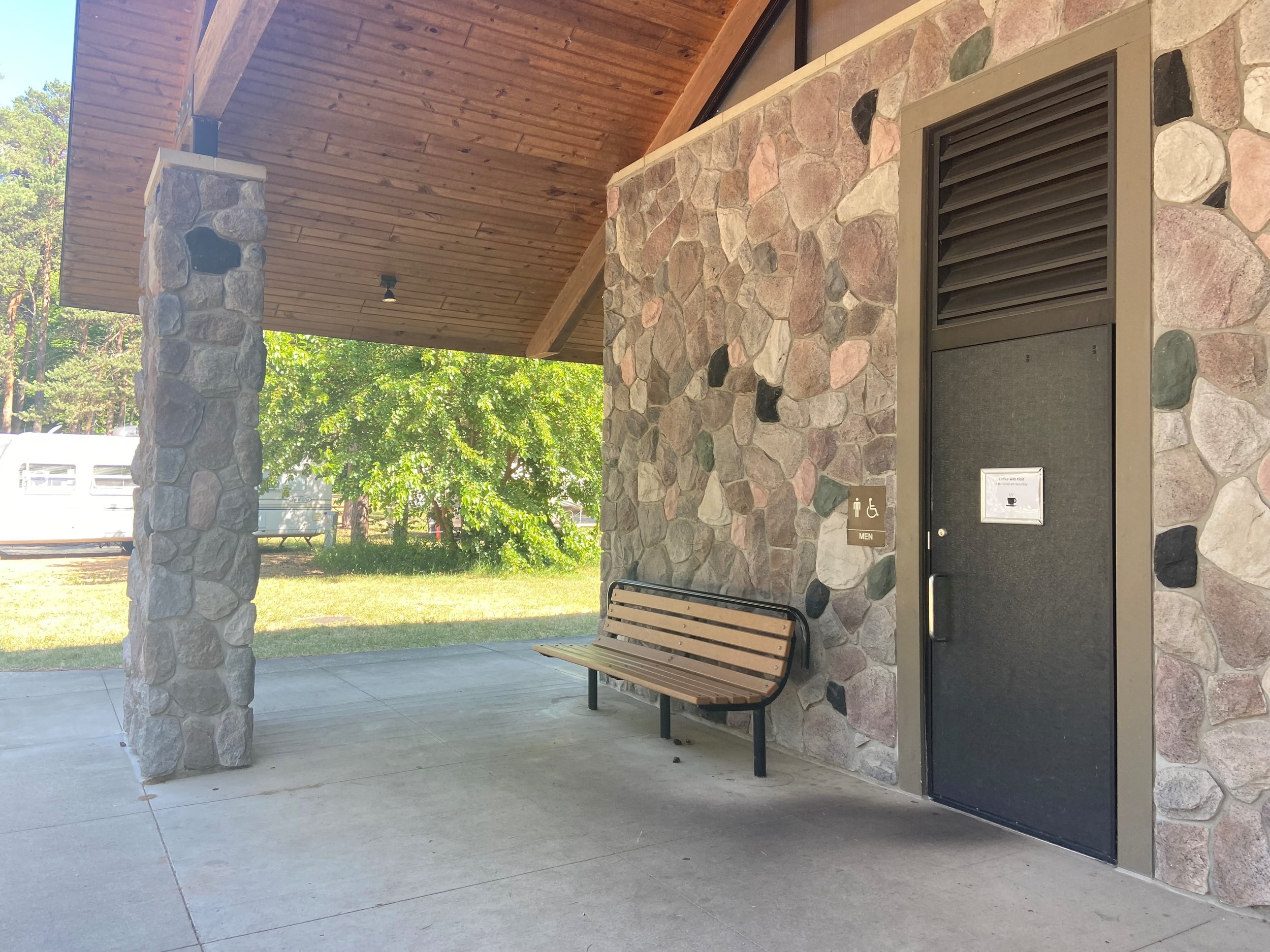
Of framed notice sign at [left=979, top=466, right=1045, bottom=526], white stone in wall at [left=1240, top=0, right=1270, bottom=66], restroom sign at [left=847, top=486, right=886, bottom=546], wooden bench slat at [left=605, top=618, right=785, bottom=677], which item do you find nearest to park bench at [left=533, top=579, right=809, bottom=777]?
wooden bench slat at [left=605, top=618, right=785, bottom=677]

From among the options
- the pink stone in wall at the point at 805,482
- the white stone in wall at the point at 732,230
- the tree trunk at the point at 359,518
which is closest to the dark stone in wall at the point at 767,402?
the pink stone in wall at the point at 805,482

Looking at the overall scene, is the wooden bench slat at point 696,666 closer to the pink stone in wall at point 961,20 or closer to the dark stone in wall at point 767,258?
the dark stone in wall at point 767,258

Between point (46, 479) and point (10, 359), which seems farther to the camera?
point (10, 359)

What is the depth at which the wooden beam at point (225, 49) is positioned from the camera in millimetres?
4387

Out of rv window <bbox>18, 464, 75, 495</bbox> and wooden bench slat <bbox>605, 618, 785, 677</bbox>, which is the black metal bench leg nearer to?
wooden bench slat <bbox>605, 618, 785, 677</bbox>

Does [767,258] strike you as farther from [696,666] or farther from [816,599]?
[696,666]

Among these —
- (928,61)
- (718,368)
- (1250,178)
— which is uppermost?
(928,61)

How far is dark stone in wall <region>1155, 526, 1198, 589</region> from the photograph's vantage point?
10.7 feet

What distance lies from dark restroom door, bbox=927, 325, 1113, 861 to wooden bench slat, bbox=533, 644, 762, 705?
36.6 inches

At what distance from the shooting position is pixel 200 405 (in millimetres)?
4715

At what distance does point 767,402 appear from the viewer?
534 centimetres

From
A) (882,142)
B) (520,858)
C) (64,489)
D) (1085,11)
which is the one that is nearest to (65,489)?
(64,489)

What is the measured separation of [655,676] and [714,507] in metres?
1.28

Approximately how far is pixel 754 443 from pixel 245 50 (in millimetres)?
3295
